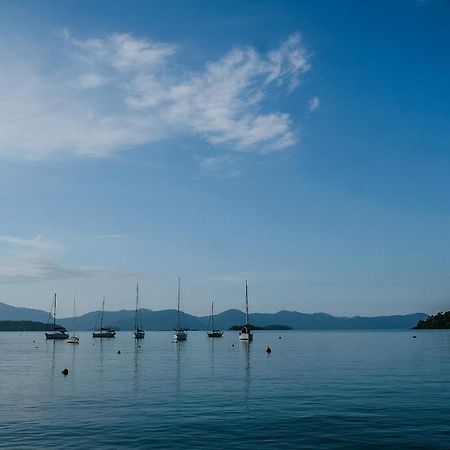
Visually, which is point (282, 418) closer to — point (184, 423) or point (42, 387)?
point (184, 423)

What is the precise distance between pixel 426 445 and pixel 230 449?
12.8 metres

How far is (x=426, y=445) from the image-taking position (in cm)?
3391

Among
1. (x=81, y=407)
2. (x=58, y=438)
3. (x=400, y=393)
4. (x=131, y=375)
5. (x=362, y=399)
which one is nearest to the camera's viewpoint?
(x=58, y=438)

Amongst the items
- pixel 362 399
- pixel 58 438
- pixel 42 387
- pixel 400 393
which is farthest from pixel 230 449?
pixel 42 387

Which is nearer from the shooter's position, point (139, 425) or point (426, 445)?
point (426, 445)

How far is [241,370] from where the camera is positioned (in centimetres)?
8419

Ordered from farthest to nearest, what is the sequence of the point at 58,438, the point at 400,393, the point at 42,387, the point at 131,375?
1. the point at 131,375
2. the point at 42,387
3. the point at 400,393
4. the point at 58,438

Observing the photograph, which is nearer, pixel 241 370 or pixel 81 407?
pixel 81 407

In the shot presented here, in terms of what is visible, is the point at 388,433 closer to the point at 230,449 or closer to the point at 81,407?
the point at 230,449

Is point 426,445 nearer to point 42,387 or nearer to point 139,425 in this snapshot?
point 139,425

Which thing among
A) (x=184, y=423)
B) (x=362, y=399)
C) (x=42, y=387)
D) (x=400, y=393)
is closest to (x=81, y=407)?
(x=184, y=423)

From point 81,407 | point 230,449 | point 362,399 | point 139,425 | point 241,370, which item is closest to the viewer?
point 230,449

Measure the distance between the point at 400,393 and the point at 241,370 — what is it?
3311cm

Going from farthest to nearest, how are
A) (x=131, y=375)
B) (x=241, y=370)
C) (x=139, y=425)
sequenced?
1. (x=241, y=370)
2. (x=131, y=375)
3. (x=139, y=425)
